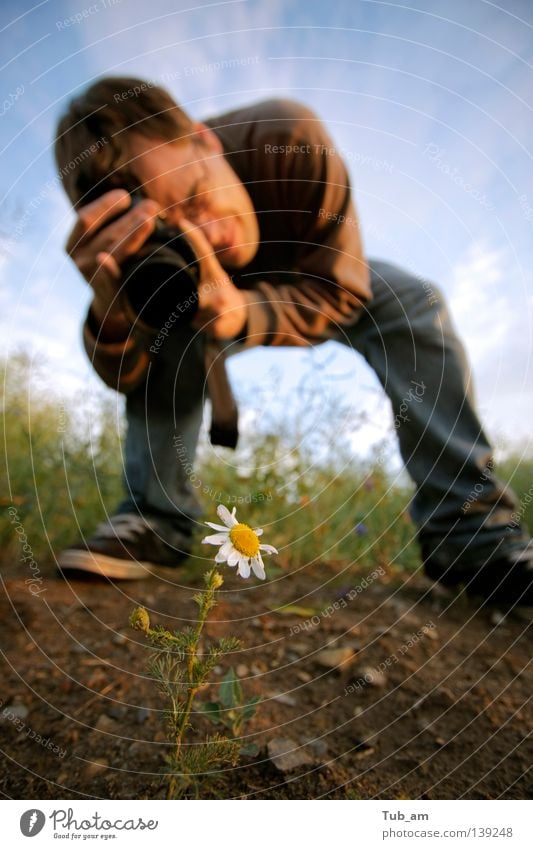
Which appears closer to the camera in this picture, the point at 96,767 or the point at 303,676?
the point at 96,767

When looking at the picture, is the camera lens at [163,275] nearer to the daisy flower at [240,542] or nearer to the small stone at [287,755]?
Result: the daisy flower at [240,542]

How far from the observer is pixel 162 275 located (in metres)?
1.06

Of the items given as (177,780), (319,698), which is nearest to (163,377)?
(319,698)

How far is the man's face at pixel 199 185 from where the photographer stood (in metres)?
1.23

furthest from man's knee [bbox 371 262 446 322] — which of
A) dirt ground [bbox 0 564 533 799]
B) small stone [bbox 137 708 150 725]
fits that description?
small stone [bbox 137 708 150 725]

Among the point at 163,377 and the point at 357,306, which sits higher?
the point at 357,306

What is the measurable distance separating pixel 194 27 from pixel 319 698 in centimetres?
119

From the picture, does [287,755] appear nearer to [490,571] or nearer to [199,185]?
[490,571]

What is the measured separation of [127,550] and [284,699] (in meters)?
0.60

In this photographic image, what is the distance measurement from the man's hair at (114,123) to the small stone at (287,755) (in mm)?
1206

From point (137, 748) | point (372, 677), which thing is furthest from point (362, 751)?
point (137, 748)
